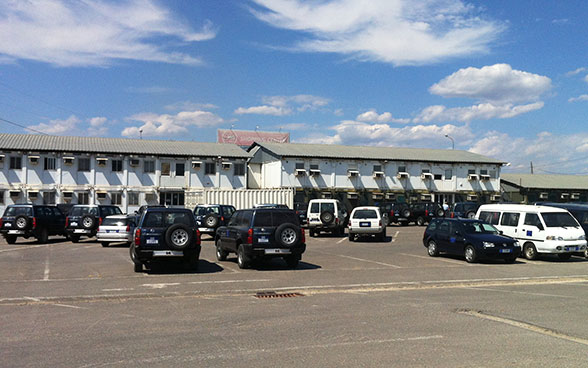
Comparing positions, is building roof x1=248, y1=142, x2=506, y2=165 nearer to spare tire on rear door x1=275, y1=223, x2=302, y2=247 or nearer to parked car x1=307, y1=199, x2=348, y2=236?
parked car x1=307, y1=199, x2=348, y2=236

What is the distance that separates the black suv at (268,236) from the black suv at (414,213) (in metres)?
26.6

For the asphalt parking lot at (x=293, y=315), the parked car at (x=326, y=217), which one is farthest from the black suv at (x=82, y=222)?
the parked car at (x=326, y=217)

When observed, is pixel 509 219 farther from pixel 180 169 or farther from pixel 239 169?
pixel 180 169

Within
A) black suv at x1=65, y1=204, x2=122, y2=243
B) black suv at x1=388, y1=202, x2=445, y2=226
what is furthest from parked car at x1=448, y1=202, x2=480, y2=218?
black suv at x1=65, y1=204, x2=122, y2=243

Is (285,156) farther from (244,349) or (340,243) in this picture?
(244,349)

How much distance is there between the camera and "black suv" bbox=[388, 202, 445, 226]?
4203 centimetres

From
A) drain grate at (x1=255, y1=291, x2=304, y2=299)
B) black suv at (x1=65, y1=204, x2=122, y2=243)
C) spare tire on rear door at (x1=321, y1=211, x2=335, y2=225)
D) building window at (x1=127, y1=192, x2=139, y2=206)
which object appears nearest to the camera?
drain grate at (x1=255, y1=291, x2=304, y2=299)

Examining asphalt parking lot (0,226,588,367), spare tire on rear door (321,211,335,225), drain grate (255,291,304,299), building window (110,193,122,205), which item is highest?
building window (110,193,122,205)

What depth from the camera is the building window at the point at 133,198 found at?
4706 centimetres

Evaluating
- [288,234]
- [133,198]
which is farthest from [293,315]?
[133,198]

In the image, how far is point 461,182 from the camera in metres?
56.5

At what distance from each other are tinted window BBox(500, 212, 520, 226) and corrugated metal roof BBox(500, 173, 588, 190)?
1838 inches

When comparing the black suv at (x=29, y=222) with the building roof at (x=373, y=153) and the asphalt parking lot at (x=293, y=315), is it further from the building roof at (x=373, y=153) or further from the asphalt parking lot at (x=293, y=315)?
the building roof at (x=373, y=153)

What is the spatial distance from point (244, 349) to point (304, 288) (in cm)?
578
